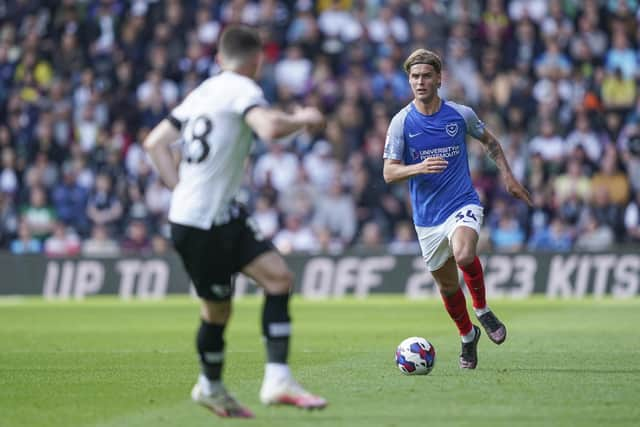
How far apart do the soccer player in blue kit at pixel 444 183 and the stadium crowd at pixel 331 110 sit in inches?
470

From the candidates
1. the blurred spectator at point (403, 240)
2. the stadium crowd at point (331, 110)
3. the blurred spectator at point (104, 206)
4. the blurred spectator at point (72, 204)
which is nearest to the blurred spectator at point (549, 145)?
the stadium crowd at point (331, 110)

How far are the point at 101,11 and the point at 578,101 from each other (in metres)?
10.2

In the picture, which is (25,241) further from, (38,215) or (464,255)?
(464,255)

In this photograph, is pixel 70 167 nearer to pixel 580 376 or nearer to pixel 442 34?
pixel 442 34

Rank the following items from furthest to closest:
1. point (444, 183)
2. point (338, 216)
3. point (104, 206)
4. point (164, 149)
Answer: point (104, 206), point (338, 216), point (444, 183), point (164, 149)

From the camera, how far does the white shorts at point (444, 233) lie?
10.6m

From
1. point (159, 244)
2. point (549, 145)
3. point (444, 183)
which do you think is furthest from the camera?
point (159, 244)

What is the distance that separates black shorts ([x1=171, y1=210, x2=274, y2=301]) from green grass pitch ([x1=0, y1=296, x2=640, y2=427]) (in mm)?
820

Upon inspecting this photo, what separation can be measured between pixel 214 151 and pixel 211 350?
3.95 ft

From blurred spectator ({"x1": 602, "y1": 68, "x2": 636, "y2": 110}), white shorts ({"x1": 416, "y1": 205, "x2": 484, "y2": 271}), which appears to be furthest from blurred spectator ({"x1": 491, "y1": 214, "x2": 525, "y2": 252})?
white shorts ({"x1": 416, "y1": 205, "x2": 484, "y2": 271})

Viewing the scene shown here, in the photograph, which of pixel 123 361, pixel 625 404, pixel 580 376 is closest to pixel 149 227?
pixel 123 361

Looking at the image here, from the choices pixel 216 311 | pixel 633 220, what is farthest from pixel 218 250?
pixel 633 220

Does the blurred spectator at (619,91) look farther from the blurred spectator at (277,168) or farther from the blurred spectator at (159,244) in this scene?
the blurred spectator at (159,244)

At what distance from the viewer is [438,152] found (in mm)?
10781
